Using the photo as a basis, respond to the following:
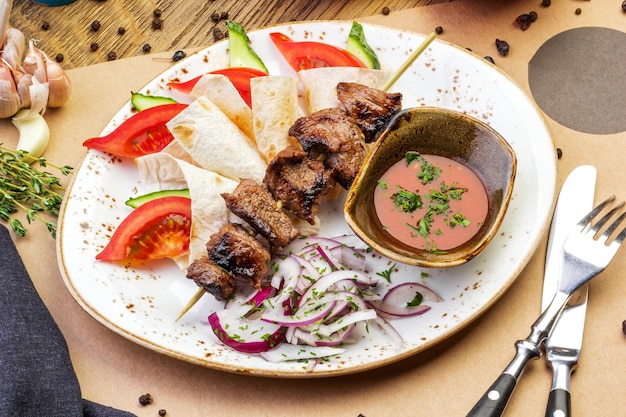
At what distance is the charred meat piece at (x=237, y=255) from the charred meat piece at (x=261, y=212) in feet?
0.37

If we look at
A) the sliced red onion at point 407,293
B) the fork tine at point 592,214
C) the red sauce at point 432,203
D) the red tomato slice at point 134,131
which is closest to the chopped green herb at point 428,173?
the red sauce at point 432,203

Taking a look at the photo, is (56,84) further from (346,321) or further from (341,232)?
(346,321)

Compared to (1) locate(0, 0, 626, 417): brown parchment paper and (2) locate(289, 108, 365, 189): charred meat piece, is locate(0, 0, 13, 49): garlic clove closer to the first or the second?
(1) locate(0, 0, 626, 417): brown parchment paper

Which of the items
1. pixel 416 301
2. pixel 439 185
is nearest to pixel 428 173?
pixel 439 185

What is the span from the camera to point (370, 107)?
4473 mm

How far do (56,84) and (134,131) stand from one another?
857 millimetres

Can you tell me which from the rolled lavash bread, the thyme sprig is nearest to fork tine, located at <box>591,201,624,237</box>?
the rolled lavash bread

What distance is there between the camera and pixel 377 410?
410 cm

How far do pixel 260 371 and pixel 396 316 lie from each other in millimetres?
832

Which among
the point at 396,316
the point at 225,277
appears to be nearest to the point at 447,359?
the point at 396,316

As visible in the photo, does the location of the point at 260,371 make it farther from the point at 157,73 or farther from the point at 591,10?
the point at 591,10

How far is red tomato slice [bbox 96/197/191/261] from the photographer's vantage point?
446cm

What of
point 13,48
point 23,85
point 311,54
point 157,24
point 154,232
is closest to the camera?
point 154,232

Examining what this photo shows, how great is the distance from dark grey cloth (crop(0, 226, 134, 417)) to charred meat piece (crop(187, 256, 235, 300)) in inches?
32.3
